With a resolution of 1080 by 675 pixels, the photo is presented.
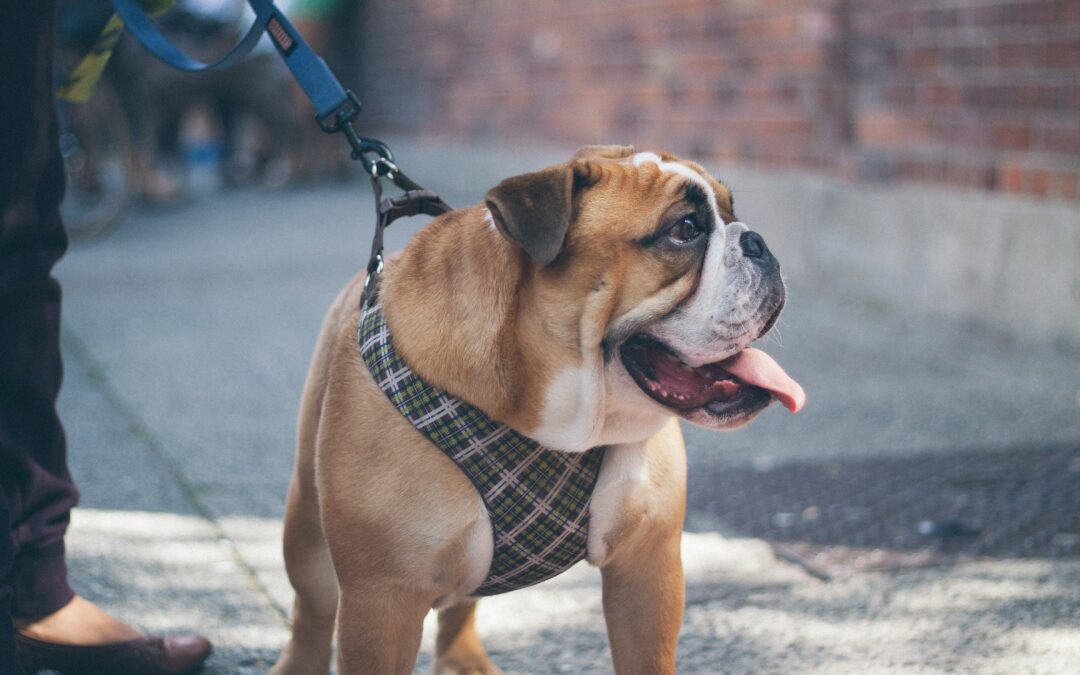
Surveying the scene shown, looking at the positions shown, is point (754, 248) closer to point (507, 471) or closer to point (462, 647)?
point (507, 471)

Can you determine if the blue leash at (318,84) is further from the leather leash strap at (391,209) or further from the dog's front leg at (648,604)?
the dog's front leg at (648,604)

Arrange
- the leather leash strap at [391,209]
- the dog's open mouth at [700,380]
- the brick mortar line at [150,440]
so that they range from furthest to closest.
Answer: the brick mortar line at [150,440] < the leather leash strap at [391,209] < the dog's open mouth at [700,380]

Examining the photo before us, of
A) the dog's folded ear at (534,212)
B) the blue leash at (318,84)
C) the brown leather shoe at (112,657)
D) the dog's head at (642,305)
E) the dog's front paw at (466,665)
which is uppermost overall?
the blue leash at (318,84)

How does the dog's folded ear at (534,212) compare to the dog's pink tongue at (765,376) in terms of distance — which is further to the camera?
the dog's pink tongue at (765,376)

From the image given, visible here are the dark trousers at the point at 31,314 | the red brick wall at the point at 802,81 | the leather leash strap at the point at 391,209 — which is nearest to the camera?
the leather leash strap at the point at 391,209

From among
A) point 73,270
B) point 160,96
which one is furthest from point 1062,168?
point 160,96

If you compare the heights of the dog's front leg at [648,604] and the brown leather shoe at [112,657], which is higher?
the dog's front leg at [648,604]

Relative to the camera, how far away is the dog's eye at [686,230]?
2.18 m

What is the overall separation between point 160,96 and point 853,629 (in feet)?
32.1

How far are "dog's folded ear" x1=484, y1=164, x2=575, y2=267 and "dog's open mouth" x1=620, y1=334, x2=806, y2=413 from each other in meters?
0.24

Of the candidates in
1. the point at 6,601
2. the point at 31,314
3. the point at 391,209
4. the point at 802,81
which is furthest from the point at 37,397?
the point at 802,81

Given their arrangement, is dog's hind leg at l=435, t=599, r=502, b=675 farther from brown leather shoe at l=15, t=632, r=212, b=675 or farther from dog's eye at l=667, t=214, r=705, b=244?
dog's eye at l=667, t=214, r=705, b=244

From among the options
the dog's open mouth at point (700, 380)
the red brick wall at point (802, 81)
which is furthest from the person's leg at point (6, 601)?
the red brick wall at point (802, 81)

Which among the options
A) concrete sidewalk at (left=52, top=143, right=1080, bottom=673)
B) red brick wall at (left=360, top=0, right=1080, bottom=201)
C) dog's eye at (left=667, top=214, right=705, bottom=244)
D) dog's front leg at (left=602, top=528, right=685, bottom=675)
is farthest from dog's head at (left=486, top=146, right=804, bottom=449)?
red brick wall at (left=360, top=0, right=1080, bottom=201)
